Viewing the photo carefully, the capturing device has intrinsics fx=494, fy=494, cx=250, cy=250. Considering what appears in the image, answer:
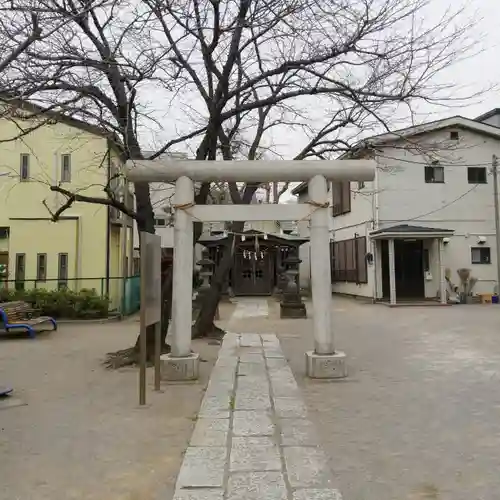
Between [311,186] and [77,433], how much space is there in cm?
444

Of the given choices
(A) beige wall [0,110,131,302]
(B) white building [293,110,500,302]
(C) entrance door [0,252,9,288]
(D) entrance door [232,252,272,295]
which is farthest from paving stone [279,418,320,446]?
(D) entrance door [232,252,272,295]

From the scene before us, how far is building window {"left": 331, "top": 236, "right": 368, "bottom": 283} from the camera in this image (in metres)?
21.2

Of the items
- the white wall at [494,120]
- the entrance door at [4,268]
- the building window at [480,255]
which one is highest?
the white wall at [494,120]

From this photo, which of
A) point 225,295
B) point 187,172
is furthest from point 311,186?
point 225,295

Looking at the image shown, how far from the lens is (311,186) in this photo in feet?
23.6

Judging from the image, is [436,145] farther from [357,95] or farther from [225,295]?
[225,295]

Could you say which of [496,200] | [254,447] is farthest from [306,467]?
[496,200]

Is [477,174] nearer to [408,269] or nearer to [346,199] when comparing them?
[408,269]

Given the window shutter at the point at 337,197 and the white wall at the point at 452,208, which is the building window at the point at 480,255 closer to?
the white wall at the point at 452,208

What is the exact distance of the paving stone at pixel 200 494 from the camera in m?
3.25

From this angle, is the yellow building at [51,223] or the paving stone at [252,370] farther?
the yellow building at [51,223]

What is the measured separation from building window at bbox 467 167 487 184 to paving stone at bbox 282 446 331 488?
18607mm

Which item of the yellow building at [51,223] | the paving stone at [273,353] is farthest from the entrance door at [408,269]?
the paving stone at [273,353]

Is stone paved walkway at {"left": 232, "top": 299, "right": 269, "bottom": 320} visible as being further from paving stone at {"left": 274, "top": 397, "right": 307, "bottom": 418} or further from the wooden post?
paving stone at {"left": 274, "top": 397, "right": 307, "bottom": 418}
